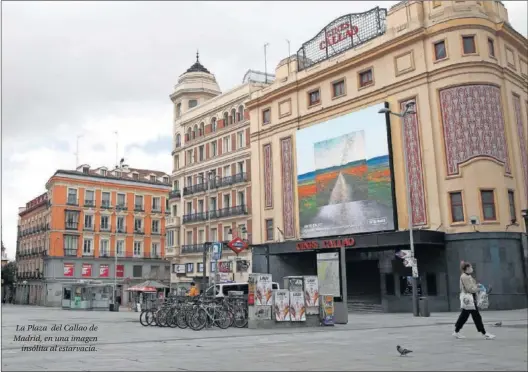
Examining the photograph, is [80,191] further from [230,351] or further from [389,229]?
[230,351]

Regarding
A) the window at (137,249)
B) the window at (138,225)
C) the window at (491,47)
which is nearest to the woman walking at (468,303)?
the window at (491,47)

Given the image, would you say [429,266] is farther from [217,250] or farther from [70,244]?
[70,244]

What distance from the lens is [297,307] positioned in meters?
20.2

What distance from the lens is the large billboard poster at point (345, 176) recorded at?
3600 cm

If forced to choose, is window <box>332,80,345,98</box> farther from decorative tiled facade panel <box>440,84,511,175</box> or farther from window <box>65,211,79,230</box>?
window <box>65,211,79,230</box>

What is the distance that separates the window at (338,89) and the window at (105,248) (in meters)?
45.1

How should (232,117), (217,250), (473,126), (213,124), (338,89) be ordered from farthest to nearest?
(213,124), (232,117), (338,89), (473,126), (217,250)

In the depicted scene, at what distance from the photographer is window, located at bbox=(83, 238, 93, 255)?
73250 mm

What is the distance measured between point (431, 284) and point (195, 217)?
95.8ft

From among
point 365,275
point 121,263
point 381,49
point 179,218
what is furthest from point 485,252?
point 121,263

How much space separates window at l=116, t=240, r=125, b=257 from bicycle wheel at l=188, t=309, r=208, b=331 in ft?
191

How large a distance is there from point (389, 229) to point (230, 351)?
24.3m

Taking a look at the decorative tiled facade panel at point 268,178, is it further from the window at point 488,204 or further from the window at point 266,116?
the window at point 488,204

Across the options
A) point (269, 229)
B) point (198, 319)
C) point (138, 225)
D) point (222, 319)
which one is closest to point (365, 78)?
point (269, 229)
